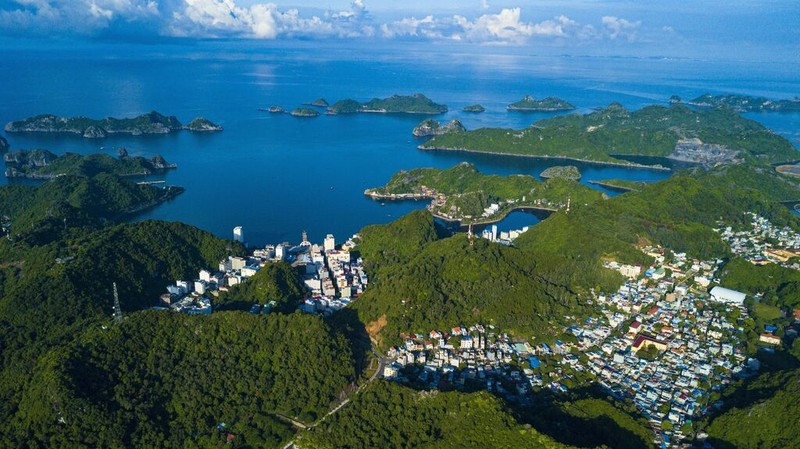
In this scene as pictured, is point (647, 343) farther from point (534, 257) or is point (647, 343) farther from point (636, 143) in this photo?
point (636, 143)

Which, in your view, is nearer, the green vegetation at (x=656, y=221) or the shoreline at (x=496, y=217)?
the green vegetation at (x=656, y=221)

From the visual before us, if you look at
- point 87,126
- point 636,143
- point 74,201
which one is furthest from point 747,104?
point 74,201

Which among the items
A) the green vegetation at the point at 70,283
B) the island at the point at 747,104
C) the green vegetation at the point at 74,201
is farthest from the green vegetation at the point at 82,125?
the island at the point at 747,104

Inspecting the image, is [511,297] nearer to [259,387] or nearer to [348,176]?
[259,387]

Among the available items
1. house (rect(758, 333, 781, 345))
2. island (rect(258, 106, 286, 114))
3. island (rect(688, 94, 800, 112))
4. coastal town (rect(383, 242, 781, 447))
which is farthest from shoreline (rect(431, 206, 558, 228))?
island (rect(688, 94, 800, 112))

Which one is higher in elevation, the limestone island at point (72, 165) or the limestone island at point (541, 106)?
the limestone island at point (541, 106)

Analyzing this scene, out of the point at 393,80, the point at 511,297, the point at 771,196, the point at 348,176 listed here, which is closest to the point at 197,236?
the point at 511,297

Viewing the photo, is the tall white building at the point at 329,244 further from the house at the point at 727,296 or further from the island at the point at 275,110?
the island at the point at 275,110

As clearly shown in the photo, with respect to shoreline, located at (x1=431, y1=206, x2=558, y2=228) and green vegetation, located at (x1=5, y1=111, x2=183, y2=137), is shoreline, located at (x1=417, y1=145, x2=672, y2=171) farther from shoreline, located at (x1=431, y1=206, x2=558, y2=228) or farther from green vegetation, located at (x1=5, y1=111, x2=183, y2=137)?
green vegetation, located at (x1=5, y1=111, x2=183, y2=137)
